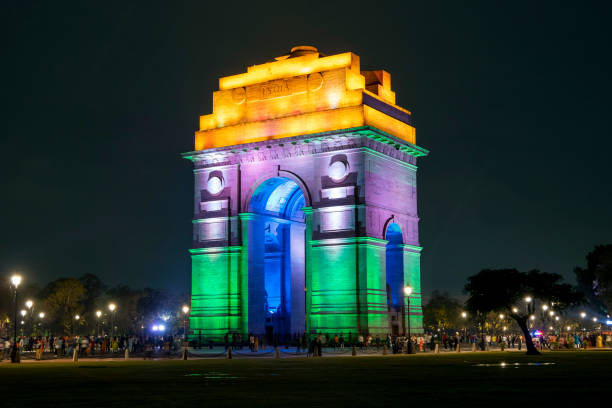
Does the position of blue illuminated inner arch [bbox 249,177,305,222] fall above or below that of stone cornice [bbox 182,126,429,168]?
below

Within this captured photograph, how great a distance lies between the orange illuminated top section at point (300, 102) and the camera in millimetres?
56375

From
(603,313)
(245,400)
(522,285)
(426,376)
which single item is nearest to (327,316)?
(522,285)

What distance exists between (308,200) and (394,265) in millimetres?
8151

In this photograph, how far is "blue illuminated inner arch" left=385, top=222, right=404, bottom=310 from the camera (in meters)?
59.1

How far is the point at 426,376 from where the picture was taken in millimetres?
24062

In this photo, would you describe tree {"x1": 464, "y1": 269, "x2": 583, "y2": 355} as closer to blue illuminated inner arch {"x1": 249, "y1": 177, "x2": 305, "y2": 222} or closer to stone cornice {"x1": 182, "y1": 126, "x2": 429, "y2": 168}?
stone cornice {"x1": 182, "y1": 126, "x2": 429, "y2": 168}

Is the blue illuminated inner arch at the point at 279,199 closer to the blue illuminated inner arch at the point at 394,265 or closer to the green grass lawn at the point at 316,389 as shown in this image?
the blue illuminated inner arch at the point at 394,265

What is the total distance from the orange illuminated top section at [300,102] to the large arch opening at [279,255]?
4505 mm

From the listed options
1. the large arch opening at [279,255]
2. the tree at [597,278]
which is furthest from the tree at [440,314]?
the large arch opening at [279,255]

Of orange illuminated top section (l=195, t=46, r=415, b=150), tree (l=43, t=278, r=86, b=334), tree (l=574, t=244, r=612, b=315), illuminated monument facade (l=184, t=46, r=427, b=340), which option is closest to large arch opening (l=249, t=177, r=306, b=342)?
illuminated monument facade (l=184, t=46, r=427, b=340)

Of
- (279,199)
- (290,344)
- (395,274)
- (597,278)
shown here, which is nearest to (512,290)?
(395,274)

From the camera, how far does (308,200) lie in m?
57.1

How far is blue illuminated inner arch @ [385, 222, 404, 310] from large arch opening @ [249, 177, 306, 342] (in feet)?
23.8

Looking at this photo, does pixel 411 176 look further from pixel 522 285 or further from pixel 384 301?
pixel 522 285
